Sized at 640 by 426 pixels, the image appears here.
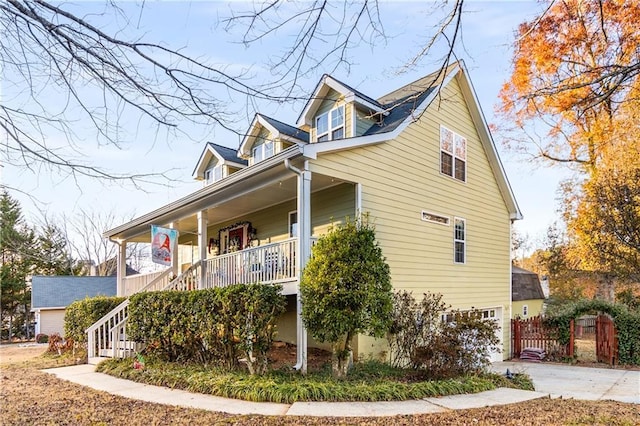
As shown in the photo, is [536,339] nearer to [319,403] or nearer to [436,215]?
[436,215]

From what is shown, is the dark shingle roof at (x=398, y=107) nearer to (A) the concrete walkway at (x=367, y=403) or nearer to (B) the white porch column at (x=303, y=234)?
(B) the white porch column at (x=303, y=234)

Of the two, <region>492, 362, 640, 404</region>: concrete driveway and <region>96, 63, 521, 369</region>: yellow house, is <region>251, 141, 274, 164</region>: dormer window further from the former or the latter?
<region>492, 362, 640, 404</region>: concrete driveway

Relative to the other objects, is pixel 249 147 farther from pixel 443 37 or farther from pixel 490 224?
pixel 443 37

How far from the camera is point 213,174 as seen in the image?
16.6 metres

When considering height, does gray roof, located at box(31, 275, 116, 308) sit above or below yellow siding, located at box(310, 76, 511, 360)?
below

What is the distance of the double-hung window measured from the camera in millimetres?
13109

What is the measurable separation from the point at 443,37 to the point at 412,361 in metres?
7.12

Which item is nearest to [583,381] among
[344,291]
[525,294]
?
[344,291]

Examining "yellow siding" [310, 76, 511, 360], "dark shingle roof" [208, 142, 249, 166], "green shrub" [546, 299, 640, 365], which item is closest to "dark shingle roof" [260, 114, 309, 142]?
"dark shingle roof" [208, 142, 249, 166]

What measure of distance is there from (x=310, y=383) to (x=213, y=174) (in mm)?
11020

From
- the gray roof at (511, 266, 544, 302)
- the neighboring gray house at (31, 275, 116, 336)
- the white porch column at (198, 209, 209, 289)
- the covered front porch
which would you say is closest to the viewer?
the covered front porch

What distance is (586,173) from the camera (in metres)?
21.5

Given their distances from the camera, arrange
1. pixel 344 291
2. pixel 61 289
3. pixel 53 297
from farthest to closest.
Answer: pixel 61 289, pixel 53 297, pixel 344 291

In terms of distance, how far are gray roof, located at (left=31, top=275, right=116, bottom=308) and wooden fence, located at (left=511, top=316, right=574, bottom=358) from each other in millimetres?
20693
